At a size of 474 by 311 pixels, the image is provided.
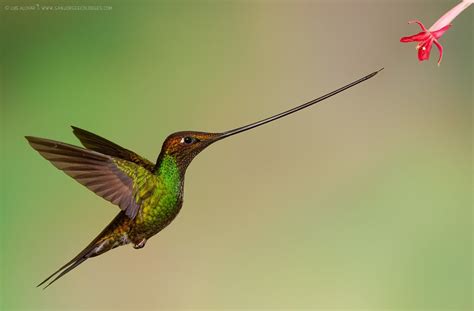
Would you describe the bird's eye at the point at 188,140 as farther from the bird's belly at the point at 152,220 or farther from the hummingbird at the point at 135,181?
the bird's belly at the point at 152,220

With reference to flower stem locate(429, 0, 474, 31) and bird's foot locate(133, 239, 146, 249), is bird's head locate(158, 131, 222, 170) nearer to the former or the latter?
bird's foot locate(133, 239, 146, 249)

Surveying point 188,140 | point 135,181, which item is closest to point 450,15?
point 188,140

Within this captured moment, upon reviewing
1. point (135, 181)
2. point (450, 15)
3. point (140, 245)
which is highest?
point (450, 15)

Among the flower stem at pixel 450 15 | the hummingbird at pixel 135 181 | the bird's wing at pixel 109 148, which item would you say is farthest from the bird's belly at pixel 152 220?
the flower stem at pixel 450 15

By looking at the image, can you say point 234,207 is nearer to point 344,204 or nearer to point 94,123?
point 344,204

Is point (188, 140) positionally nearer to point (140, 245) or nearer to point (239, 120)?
point (140, 245)

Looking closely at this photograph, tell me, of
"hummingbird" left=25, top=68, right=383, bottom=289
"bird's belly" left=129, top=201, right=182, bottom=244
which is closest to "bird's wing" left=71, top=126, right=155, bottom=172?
"hummingbird" left=25, top=68, right=383, bottom=289
